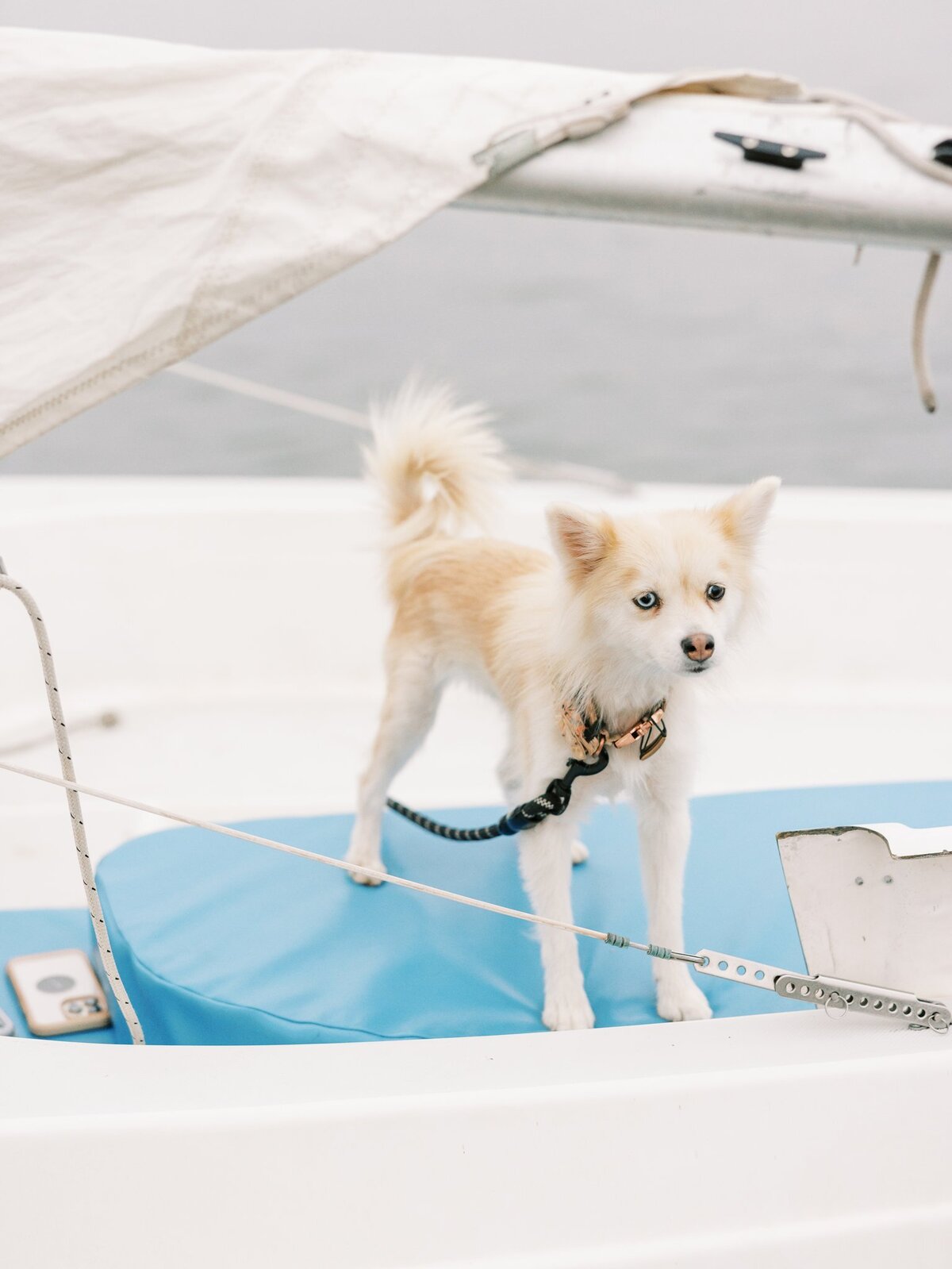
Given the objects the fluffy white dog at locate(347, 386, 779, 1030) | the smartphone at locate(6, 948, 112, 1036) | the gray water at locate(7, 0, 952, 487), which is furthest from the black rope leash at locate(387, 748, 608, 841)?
the gray water at locate(7, 0, 952, 487)

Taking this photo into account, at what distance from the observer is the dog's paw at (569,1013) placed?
144 cm

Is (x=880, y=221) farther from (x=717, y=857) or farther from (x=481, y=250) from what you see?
(x=481, y=250)

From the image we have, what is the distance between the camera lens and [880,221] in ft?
4.92

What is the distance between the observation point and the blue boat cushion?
149cm

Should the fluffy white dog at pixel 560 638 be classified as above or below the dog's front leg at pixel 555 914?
above

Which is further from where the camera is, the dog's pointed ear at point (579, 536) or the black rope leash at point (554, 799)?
the black rope leash at point (554, 799)

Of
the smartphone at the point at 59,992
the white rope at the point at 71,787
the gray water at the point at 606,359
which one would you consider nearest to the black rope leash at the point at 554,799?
the white rope at the point at 71,787

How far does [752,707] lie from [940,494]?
2.50 ft

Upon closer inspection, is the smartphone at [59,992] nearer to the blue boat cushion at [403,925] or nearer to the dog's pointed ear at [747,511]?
the blue boat cushion at [403,925]

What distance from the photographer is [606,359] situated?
21.8ft

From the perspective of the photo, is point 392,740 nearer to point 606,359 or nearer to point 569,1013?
point 569,1013

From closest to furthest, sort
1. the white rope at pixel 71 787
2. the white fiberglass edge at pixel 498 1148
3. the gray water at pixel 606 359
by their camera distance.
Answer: the white fiberglass edge at pixel 498 1148 → the white rope at pixel 71 787 → the gray water at pixel 606 359

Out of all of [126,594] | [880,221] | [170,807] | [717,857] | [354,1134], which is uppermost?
[880,221]

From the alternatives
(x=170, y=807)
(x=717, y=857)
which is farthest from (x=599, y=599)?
(x=170, y=807)
